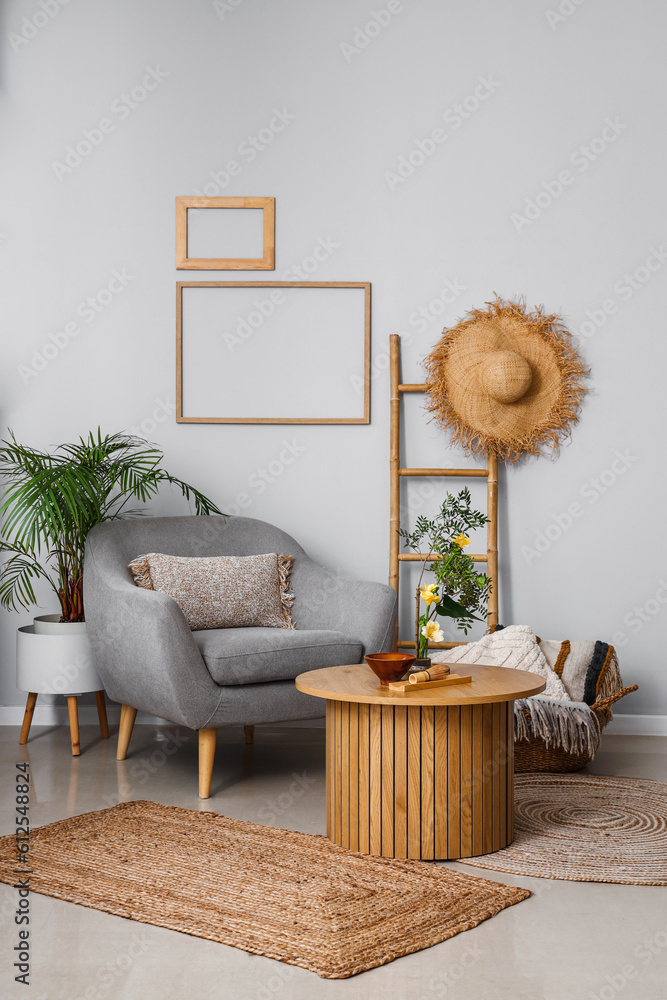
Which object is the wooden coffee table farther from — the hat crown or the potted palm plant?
the hat crown

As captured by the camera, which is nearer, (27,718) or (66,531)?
(66,531)

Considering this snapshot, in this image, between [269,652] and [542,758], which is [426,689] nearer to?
[269,652]

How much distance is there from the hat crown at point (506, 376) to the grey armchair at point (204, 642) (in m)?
1.03

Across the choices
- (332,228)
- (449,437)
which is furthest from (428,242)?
(449,437)

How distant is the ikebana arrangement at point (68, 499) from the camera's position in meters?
3.27

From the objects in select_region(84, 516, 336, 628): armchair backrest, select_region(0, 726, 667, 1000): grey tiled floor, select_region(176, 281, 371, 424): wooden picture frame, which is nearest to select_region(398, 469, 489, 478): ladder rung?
select_region(176, 281, 371, 424): wooden picture frame

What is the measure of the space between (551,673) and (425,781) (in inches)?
44.6

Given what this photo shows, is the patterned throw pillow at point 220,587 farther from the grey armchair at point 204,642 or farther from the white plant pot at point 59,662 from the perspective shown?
the white plant pot at point 59,662

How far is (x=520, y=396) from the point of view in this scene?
3793 millimetres

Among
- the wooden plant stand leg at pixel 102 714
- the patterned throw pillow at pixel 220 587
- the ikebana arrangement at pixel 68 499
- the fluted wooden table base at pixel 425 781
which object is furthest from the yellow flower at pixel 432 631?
the wooden plant stand leg at pixel 102 714

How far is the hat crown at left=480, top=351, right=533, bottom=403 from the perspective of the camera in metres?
3.74

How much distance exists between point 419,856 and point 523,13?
3347 mm

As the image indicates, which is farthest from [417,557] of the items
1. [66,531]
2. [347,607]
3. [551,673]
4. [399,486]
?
[66,531]

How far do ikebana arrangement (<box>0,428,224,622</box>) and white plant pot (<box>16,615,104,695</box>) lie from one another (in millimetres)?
108
